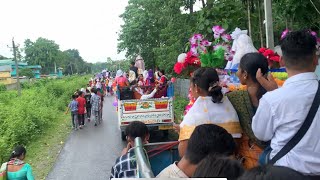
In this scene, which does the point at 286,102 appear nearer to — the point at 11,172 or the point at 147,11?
the point at 11,172

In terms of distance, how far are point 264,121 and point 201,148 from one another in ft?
1.43

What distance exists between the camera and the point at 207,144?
2.19 meters

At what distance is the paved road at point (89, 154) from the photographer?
8.59 meters

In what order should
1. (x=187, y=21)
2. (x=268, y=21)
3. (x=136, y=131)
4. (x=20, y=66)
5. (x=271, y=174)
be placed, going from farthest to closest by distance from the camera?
(x=20, y=66)
(x=187, y=21)
(x=268, y=21)
(x=136, y=131)
(x=271, y=174)

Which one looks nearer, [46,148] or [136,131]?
[136,131]

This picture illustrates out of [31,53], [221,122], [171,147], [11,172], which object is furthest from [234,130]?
[31,53]

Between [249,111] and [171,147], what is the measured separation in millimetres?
767

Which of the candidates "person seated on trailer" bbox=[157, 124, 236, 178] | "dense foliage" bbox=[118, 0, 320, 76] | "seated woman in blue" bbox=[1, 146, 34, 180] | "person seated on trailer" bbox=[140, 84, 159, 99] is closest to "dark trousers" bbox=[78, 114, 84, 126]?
"person seated on trailer" bbox=[140, 84, 159, 99]

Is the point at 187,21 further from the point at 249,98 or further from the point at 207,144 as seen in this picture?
the point at 207,144

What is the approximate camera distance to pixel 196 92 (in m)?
2.96

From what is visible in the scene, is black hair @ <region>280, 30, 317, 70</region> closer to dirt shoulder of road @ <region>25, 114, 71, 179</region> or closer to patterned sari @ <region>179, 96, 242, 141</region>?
patterned sari @ <region>179, 96, 242, 141</region>

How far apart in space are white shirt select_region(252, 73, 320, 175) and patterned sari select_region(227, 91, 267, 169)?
47 cm

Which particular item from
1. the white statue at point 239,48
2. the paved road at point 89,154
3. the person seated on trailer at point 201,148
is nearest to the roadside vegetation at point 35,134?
→ the paved road at point 89,154

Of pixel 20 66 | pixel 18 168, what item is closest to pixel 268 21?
pixel 18 168
